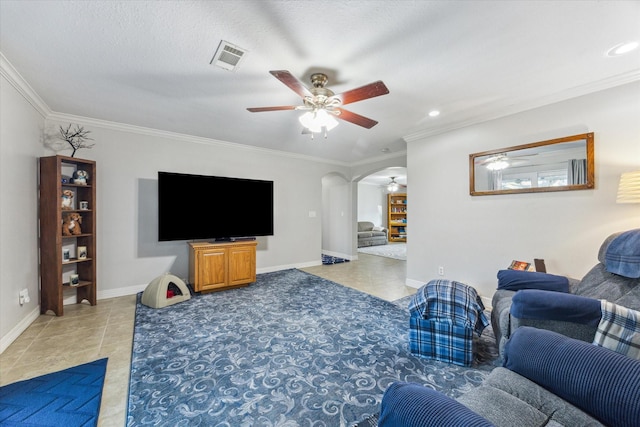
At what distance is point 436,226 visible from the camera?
12.6 feet

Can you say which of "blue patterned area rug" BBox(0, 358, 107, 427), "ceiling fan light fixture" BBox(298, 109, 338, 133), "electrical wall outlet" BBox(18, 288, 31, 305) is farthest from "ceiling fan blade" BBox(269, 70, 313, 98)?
"electrical wall outlet" BBox(18, 288, 31, 305)

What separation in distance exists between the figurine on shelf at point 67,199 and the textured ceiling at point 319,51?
3.35 feet

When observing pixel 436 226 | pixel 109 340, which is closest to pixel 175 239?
pixel 109 340

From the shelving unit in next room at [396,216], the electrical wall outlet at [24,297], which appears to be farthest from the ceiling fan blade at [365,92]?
the shelving unit in next room at [396,216]

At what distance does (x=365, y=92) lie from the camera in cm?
204

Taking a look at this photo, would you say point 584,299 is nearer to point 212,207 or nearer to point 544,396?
point 544,396

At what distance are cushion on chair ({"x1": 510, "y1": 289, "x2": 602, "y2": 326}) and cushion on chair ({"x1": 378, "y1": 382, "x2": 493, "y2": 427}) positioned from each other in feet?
3.86

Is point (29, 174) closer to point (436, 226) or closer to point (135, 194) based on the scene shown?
point (135, 194)

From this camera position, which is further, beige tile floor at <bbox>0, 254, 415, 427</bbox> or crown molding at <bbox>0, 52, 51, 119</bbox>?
crown molding at <bbox>0, 52, 51, 119</bbox>

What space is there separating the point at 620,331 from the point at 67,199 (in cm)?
496

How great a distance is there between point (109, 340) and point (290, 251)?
10.9 feet

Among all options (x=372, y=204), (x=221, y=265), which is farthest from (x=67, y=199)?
(x=372, y=204)

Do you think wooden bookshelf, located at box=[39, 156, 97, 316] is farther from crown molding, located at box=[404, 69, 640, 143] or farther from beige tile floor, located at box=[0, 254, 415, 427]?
crown molding, located at box=[404, 69, 640, 143]

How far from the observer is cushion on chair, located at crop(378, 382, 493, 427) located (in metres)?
0.74
